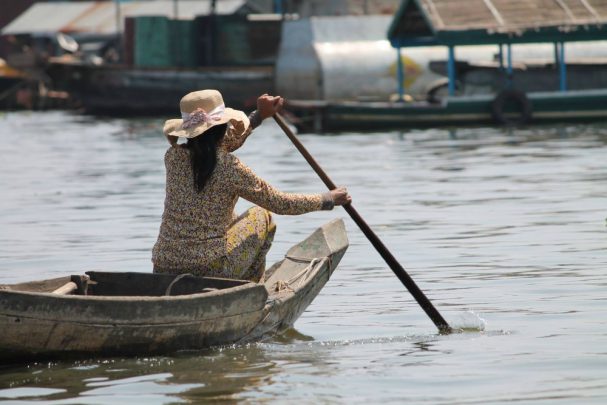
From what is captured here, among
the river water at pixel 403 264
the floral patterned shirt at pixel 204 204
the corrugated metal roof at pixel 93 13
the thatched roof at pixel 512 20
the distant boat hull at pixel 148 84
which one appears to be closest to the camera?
the river water at pixel 403 264

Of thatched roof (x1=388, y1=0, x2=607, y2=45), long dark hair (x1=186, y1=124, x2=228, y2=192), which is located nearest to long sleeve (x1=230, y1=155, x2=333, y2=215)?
long dark hair (x1=186, y1=124, x2=228, y2=192)

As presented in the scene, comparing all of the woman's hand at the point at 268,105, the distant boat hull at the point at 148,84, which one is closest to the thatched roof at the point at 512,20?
the distant boat hull at the point at 148,84

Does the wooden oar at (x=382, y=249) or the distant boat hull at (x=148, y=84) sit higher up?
the wooden oar at (x=382, y=249)

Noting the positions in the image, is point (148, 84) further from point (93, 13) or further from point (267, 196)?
point (267, 196)

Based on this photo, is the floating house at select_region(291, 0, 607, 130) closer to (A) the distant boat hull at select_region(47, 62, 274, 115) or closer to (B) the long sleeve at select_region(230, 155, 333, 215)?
(A) the distant boat hull at select_region(47, 62, 274, 115)

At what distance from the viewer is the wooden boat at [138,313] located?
254 inches

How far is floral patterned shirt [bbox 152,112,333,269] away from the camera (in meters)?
7.11

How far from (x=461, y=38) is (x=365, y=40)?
10.5 metres

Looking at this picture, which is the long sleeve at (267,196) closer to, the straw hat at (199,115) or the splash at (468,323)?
the straw hat at (199,115)

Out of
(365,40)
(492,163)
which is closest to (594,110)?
(492,163)

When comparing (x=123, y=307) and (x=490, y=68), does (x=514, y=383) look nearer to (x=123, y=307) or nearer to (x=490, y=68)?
(x=123, y=307)

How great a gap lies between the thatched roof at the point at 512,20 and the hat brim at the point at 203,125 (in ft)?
55.4

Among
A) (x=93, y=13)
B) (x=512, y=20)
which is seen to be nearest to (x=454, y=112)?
(x=512, y=20)

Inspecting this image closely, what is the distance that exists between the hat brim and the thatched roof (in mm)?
16871
